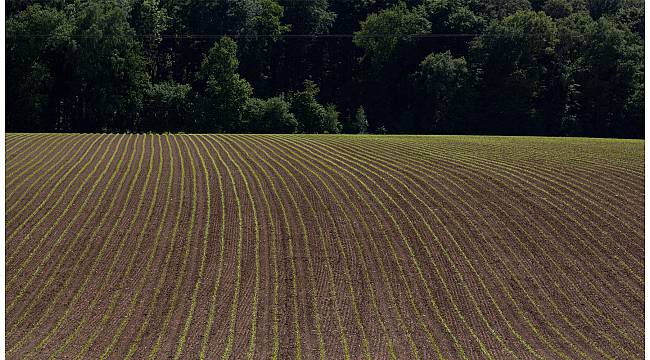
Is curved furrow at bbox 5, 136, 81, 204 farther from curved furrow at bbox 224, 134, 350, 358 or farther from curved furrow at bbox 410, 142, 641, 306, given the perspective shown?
curved furrow at bbox 410, 142, 641, 306

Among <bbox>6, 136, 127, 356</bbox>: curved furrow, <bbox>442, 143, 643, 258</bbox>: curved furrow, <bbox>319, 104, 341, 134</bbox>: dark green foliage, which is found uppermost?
<bbox>319, 104, 341, 134</bbox>: dark green foliage

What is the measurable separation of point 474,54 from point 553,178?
43.2 m

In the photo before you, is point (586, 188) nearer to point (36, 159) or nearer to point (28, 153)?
point (36, 159)

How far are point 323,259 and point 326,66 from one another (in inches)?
2288

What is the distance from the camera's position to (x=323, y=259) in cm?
1919

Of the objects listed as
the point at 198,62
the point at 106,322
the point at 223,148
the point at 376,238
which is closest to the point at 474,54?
the point at 198,62

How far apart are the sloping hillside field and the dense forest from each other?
103 ft

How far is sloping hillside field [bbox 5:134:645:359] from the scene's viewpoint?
15.3 metres

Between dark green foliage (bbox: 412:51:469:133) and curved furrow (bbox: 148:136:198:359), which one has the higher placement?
dark green foliage (bbox: 412:51:469:133)

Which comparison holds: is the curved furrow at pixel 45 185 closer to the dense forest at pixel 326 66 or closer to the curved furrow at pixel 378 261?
the curved furrow at pixel 378 261

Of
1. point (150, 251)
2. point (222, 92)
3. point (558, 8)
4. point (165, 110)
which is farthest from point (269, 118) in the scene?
point (150, 251)

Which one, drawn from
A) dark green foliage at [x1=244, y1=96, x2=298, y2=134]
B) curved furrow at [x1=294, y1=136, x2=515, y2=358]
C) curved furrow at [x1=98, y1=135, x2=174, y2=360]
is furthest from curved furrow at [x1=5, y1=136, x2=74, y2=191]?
dark green foliage at [x1=244, y1=96, x2=298, y2=134]

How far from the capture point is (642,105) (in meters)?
62.7

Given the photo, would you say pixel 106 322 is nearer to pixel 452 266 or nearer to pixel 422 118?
pixel 452 266
